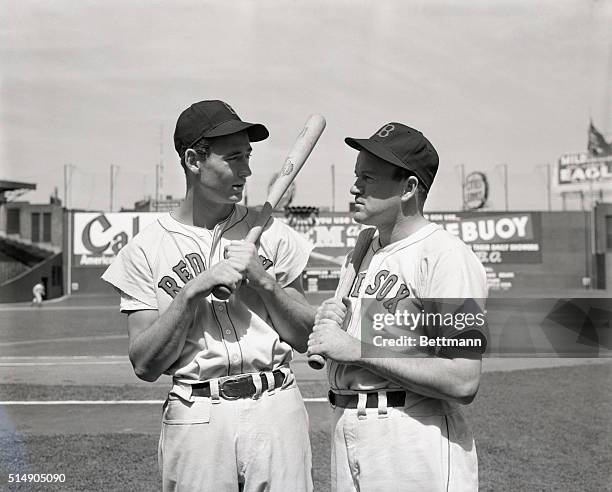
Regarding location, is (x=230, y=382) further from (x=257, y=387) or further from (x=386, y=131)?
(x=386, y=131)

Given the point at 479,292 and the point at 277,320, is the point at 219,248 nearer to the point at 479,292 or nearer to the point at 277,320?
the point at 277,320

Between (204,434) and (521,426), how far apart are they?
128 inches

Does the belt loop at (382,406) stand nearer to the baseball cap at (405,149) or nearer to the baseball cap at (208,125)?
the baseball cap at (405,149)

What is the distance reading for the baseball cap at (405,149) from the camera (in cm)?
149

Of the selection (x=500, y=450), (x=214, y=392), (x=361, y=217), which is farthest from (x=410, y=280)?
(x=500, y=450)

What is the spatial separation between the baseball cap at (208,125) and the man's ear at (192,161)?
0.05ft

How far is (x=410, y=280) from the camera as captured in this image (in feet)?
4.88

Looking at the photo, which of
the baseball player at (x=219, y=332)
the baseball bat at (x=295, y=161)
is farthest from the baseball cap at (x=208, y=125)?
the baseball bat at (x=295, y=161)

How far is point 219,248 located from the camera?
1.71 meters

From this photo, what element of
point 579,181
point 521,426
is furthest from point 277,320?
point 521,426

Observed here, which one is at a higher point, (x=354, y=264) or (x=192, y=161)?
(x=192, y=161)

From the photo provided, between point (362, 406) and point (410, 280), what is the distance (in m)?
0.28

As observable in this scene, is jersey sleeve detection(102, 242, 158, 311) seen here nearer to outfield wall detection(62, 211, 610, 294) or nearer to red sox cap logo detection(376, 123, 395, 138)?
red sox cap logo detection(376, 123, 395, 138)

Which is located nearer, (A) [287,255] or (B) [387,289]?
(B) [387,289]
